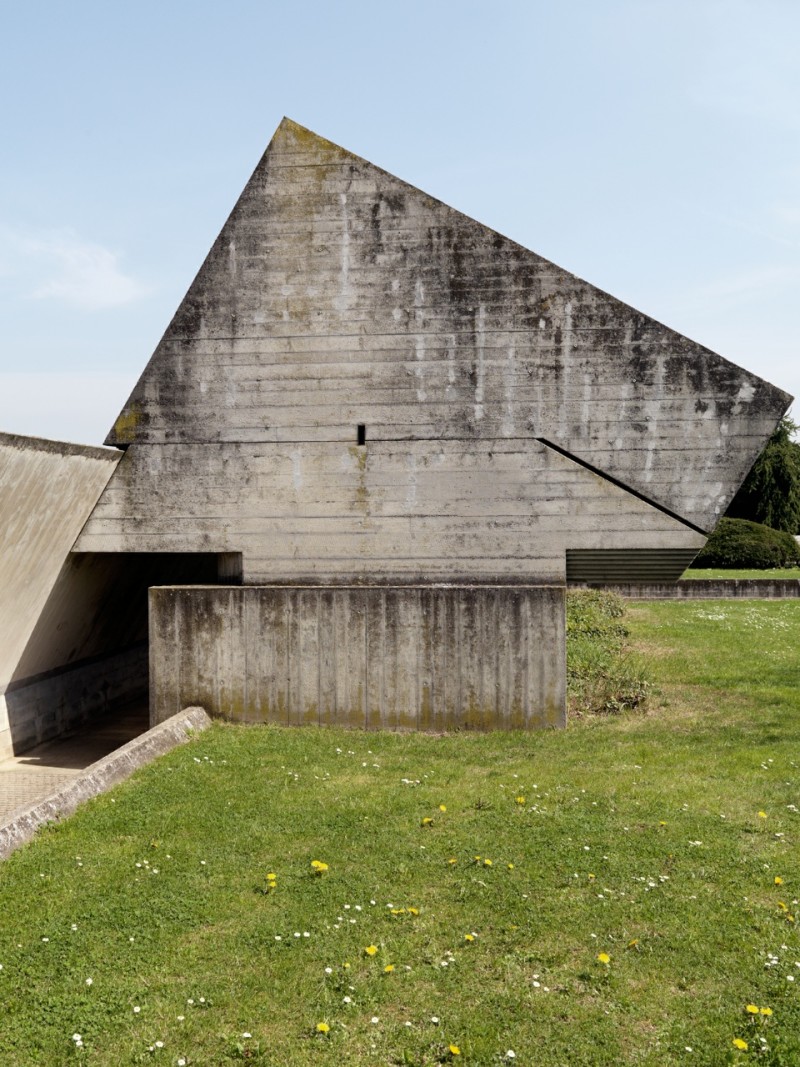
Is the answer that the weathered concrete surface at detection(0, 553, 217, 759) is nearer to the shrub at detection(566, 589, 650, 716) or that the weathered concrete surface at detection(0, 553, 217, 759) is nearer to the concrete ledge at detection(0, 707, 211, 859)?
the concrete ledge at detection(0, 707, 211, 859)

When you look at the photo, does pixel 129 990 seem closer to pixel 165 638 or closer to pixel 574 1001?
pixel 574 1001

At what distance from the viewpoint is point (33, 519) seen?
12.3 m

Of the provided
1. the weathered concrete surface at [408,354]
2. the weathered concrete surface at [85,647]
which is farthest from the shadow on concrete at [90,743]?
the weathered concrete surface at [408,354]

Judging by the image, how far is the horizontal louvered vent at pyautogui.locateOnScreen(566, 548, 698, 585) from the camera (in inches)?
506

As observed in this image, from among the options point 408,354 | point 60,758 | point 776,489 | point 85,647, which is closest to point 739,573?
point 776,489

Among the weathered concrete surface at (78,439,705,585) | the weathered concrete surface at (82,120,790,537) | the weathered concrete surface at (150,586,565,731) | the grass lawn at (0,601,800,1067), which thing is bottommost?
the grass lawn at (0,601,800,1067)

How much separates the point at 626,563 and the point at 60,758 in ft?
30.9

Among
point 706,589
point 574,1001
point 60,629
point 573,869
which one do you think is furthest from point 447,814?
point 706,589

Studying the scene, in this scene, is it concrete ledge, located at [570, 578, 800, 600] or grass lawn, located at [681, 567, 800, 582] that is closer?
concrete ledge, located at [570, 578, 800, 600]

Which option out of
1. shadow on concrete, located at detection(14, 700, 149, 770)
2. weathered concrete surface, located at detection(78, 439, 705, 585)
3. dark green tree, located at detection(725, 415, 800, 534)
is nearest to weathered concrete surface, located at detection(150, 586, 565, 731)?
weathered concrete surface, located at detection(78, 439, 705, 585)

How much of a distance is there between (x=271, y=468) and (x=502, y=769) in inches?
217

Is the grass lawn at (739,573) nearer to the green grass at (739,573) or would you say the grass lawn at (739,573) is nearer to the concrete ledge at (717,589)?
the green grass at (739,573)

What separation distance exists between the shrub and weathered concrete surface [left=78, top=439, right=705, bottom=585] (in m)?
2.15

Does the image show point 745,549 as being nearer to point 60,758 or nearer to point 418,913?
point 60,758
